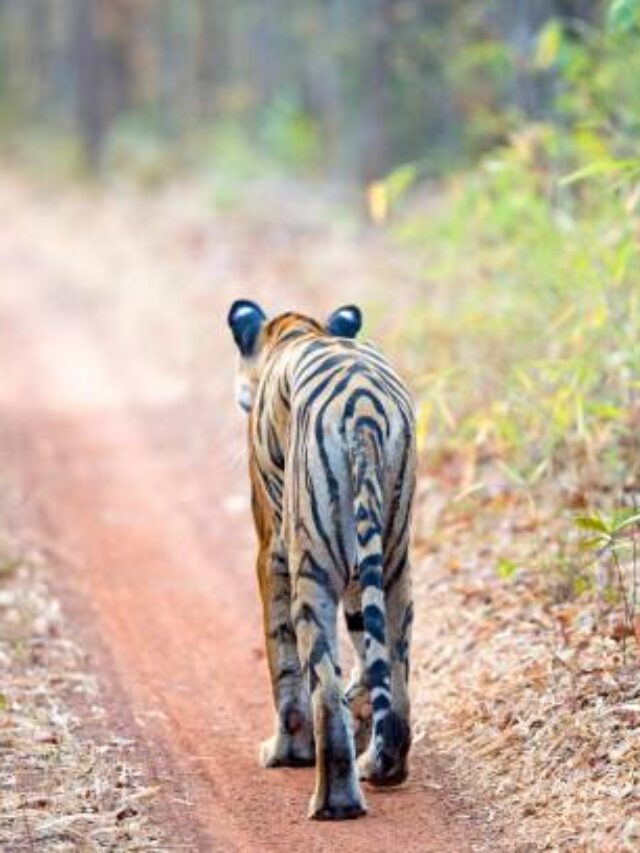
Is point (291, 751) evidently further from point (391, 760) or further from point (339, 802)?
point (339, 802)

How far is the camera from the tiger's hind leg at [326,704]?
235 inches

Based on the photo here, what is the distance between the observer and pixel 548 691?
6824 millimetres

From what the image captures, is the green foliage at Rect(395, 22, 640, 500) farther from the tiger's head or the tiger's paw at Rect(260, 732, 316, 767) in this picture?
the tiger's paw at Rect(260, 732, 316, 767)

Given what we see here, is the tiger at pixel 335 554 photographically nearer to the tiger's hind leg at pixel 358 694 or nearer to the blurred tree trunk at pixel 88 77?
the tiger's hind leg at pixel 358 694

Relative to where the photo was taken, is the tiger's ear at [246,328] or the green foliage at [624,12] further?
the green foliage at [624,12]

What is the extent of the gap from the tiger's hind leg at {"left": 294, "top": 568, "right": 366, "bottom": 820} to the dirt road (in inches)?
3.5

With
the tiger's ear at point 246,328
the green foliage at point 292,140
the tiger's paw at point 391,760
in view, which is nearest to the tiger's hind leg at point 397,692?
the tiger's paw at point 391,760

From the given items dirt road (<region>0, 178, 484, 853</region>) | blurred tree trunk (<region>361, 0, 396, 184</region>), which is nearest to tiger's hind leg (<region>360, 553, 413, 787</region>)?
dirt road (<region>0, 178, 484, 853</region>)

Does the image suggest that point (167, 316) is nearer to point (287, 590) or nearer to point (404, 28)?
point (404, 28)

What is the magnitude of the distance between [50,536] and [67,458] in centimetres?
222

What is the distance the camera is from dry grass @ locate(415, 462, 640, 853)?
19.5ft

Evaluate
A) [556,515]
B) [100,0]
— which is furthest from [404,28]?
[100,0]

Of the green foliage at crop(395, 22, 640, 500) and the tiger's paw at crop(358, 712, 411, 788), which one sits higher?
the green foliage at crop(395, 22, 640, 500)

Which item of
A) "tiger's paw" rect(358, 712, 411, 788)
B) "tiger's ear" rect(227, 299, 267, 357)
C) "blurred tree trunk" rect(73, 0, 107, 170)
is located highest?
"blurred tree trunk" rect(73, 0, 107, 170)
